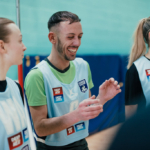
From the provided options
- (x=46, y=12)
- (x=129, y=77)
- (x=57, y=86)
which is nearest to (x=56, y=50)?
(x=57, y=86)

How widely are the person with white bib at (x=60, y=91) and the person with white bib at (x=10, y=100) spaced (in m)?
0.16

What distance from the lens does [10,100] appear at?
0.93 meters

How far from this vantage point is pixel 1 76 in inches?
36.0

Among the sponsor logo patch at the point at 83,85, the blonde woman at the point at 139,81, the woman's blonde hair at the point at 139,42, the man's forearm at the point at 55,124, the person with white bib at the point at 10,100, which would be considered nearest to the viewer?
the person with white bib at the point at 10,100

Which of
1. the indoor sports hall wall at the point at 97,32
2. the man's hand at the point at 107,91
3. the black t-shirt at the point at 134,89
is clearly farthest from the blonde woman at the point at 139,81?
the indoor sports hall wall at the point at 97,32

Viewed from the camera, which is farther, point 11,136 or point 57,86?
point 57,86

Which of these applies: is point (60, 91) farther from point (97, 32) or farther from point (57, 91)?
point (97, 32)

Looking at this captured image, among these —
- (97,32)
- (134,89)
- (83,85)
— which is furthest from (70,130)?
(97,32)

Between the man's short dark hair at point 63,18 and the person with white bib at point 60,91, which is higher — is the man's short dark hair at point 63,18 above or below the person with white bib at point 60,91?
above

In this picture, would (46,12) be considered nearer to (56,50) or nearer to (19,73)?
(19,73)

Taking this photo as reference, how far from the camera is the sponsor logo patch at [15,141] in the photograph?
2.86ft

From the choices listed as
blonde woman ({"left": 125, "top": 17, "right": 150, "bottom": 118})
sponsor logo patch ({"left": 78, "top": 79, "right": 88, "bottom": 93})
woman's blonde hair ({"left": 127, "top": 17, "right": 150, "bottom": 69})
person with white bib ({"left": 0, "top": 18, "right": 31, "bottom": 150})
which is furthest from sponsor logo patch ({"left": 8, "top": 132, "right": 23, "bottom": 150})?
woman's blonde hair ({"left": 127, "top": 17, "right": 150, "bottom": 69})

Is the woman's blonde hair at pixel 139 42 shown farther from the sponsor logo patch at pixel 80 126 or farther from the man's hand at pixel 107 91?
the sponsor logo patch at pixel 80 126

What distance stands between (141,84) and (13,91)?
998 mm
